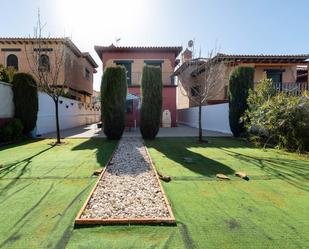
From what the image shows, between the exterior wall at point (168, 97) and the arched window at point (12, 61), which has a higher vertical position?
A: the arched window at point (12, 61)

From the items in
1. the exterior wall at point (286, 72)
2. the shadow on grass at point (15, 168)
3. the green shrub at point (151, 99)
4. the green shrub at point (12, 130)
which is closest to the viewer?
the shadow on grass at point (15, 168)

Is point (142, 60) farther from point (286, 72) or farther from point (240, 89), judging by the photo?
point (286, 72)

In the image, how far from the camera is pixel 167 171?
6.04 metres

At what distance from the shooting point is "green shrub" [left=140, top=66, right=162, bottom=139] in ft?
38.5

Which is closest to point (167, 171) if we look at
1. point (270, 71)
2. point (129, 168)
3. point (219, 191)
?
point (129, 168)

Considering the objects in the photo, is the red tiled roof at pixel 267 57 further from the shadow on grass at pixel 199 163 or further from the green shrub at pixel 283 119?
the shadow on grass at pixel 199 163

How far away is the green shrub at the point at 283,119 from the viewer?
823cm

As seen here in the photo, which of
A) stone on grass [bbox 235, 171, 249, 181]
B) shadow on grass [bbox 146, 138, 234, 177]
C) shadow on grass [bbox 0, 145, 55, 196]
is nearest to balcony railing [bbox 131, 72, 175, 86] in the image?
shadow on grass [bbox 146, 138, 234, 177]

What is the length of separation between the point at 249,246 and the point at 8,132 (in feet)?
36.1

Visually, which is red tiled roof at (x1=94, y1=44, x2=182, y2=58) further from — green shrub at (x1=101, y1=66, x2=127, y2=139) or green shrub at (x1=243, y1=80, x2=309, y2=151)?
green shrub at (x1=243, y1=80, x2=309, y2=151)

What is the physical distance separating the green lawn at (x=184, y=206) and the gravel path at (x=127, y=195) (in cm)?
23

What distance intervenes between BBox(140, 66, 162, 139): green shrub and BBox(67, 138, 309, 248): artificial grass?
5.34 meters

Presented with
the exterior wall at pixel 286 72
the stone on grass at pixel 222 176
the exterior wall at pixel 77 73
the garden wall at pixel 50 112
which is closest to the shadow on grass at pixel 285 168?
the stone on grass at pixel 222 176

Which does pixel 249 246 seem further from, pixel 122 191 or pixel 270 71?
pixel 270 71
